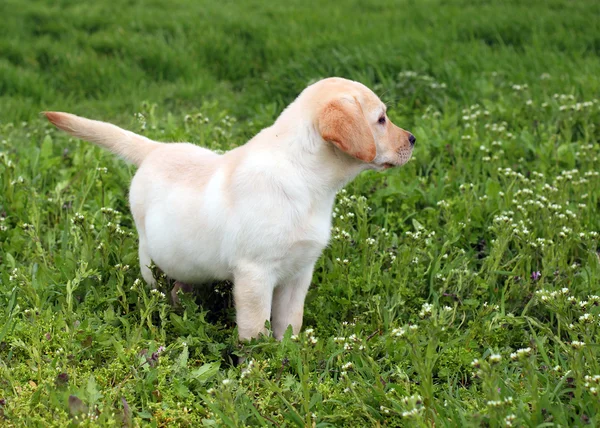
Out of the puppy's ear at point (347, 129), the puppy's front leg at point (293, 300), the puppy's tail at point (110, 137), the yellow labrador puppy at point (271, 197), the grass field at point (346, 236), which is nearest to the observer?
the grass field at point (346, 236)

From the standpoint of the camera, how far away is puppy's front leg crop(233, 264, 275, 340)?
11.0 feet

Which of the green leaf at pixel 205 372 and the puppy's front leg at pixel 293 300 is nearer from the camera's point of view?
the green leaf at pixel 205 372

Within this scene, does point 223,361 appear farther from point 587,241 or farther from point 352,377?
point 587,241

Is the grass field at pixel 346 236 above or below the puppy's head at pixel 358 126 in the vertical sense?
below

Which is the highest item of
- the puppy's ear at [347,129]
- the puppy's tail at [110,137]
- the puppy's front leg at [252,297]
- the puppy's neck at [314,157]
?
the puppy's ear at [347,129]

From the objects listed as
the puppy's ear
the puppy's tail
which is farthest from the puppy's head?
the puppy's tail

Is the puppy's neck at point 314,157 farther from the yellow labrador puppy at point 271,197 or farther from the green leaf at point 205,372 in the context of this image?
the green leaf at point 205,372

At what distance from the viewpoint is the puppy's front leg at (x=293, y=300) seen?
3.63 meters

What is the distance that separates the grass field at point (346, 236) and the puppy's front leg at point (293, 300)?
182 millimetres

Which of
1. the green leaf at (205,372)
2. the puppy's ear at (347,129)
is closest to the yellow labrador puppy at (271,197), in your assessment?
the puppy's ear at (347,129)

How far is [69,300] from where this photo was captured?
11.5ft

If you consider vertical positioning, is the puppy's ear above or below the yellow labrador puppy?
above

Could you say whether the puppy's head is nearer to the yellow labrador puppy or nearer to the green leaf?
the yellow labrador puppy

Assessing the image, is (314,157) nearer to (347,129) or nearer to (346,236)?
(347,129)
